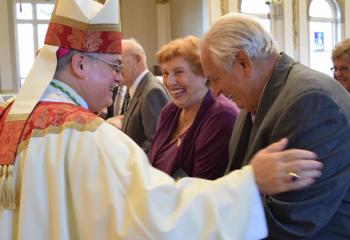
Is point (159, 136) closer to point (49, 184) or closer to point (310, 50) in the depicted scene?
point (49, 184)

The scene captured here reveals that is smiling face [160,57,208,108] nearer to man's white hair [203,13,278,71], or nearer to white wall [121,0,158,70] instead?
man's white hair [203,13,278,71]

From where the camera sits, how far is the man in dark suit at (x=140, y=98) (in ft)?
10.2

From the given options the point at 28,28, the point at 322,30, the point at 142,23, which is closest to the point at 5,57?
the point at 28,28

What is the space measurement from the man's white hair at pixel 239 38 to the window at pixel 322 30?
12.1m

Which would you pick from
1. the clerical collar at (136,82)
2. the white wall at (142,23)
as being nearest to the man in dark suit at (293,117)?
the clerical collar at (136,82)

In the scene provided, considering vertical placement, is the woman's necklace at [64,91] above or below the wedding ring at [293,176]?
above

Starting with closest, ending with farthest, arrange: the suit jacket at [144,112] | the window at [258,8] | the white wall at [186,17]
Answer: the suit jacket at [144,112], the white wall at [186,17], the window at [258,8]

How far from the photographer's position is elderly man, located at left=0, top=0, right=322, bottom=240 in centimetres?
135

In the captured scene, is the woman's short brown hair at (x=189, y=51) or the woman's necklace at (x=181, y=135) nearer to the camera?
the woman's necklace at (x=181, y=135)

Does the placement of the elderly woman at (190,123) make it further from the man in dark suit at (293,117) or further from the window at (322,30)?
the window at (322,30)

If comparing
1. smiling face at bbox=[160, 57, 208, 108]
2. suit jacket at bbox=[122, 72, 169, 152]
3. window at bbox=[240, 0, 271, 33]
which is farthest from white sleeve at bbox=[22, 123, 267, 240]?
window at bbox=[240, 0, 271, 33]

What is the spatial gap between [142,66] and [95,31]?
1733mm

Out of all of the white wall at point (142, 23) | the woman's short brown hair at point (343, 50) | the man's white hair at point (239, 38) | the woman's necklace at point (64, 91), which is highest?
the white wall at point (142, 23)

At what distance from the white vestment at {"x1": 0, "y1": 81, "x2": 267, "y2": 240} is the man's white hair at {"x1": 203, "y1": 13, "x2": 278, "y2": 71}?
0.47m
